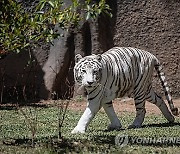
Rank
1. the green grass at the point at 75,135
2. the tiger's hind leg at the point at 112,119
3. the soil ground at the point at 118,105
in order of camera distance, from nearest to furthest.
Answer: the green grass at the point at 75,135 < the tiger's hind leg at the point at 112,119 < the soil ground at the point at 118,105

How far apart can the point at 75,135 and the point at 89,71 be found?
1.00m

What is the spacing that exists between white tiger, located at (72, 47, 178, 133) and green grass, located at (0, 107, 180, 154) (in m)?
0.29

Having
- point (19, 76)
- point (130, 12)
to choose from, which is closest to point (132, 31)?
point (130, 12)

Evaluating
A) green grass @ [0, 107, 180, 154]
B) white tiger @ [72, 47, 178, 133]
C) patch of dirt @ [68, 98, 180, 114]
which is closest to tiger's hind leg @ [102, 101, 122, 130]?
white tiger @ [72, 47, 178, 133]

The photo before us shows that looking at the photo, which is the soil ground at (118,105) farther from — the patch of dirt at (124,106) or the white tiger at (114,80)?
the white tiger at (114,80)

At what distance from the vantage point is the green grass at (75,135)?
6.08m

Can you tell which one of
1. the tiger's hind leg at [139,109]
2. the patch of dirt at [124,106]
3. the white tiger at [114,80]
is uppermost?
the white tiger at [114,80]

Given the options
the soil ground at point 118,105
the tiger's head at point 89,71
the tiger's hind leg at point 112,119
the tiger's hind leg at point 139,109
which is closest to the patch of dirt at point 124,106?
the soil ground at point 118,105

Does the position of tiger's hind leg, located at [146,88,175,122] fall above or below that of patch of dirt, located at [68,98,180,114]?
above

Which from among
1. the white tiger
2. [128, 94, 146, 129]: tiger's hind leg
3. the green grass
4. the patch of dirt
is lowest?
the patch of dirt

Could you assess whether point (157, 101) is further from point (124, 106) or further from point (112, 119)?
point (124, 106)

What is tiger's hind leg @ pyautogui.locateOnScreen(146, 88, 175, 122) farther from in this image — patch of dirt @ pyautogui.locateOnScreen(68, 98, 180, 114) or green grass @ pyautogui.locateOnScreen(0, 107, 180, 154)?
patch of dirt @ pyautogui.locateOnScreen(68, 98, 180, 114)

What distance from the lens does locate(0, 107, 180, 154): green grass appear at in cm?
608

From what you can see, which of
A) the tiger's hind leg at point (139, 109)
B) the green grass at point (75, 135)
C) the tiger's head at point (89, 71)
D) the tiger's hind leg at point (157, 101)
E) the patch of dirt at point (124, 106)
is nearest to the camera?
the green grass at point (75, 135)
